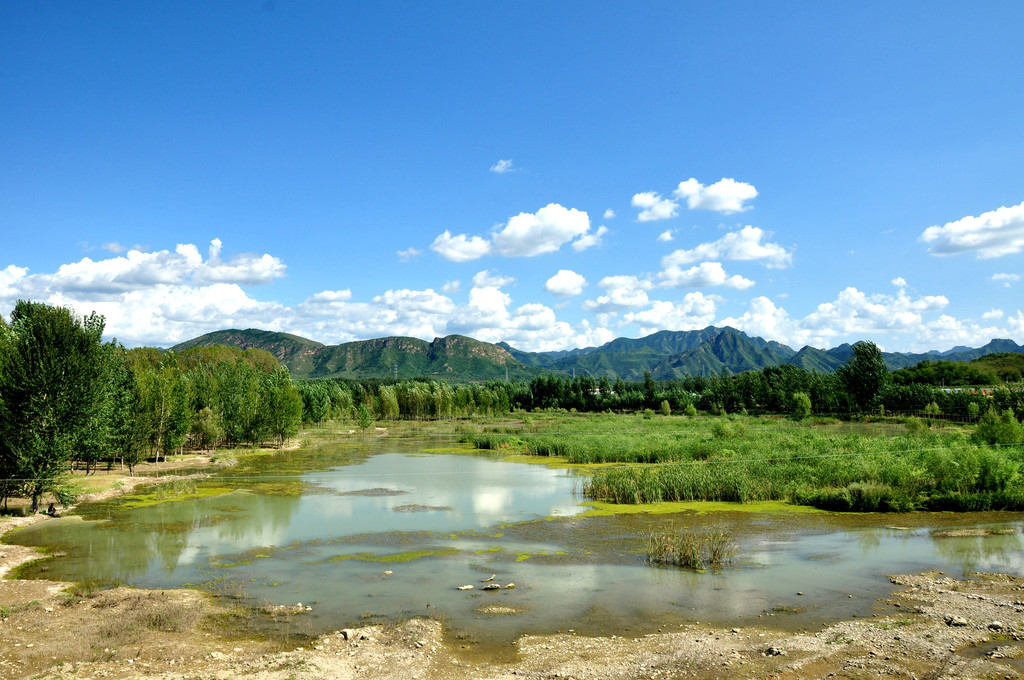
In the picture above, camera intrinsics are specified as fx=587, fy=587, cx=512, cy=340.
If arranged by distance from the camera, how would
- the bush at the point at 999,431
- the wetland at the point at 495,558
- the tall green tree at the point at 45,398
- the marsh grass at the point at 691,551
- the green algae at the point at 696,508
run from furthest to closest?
the bush at the point at 999,431
the green algae at the point at 696,508
the tall green tree at the point at 45,398
the marsh grass at the point at 691,551
the wetland at the point at 495,558

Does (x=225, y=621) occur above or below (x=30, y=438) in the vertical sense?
below

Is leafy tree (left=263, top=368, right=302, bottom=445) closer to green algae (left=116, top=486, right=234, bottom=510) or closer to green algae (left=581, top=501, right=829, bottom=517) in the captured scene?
green algae (left=116, top=486, right=234, bottom=510)

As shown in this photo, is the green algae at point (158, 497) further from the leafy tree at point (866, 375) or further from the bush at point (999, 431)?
the leafy tree at point (866, 375)

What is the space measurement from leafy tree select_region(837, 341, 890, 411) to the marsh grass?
7357 centimetres

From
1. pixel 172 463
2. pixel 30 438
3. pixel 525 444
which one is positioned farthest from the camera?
pixel 525 444

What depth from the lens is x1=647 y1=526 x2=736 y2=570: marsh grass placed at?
50.3 ft

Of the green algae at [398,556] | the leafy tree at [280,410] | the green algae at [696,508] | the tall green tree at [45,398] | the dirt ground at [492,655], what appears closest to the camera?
the dirt ground at [492,655]

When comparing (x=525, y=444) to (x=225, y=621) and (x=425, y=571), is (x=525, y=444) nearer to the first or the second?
(x=425, y=571)

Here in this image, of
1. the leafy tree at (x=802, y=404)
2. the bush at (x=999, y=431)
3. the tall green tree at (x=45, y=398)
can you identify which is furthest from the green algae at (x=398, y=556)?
the leafy tree at (x=802, y=404)

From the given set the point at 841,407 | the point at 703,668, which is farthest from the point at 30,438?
the point at 841,407

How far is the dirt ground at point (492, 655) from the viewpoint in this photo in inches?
356

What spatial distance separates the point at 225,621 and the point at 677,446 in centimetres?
2992

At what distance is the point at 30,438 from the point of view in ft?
71.8

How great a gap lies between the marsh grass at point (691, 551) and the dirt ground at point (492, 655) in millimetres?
4214
